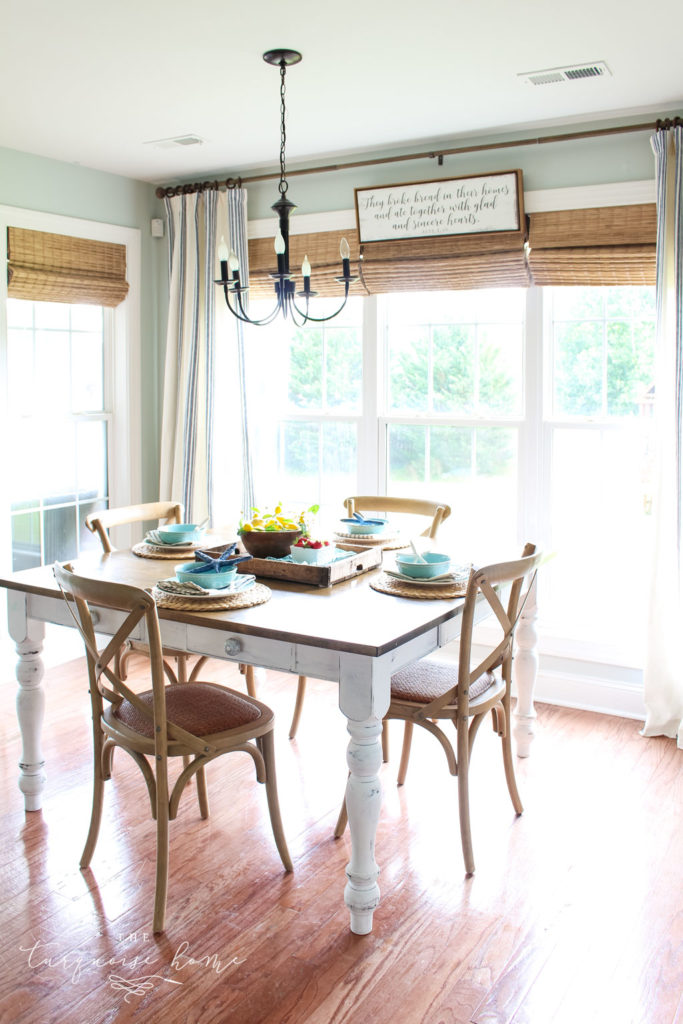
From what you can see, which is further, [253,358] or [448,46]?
[253,358]

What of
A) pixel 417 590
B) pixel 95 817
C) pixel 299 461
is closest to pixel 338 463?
pixel 299 461

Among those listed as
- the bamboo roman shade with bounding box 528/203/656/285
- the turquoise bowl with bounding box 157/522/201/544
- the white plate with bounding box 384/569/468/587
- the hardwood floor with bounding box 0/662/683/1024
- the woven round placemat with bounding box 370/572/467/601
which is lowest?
the hardwood floor with bounding box 0/662/683/1024

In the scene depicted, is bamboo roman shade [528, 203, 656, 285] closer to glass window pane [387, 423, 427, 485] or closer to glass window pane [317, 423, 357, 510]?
glass window pane [387, 423, 427, 485]

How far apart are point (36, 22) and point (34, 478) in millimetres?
2355

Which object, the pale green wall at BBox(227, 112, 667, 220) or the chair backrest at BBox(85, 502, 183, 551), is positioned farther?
the pale green wall at BBox(227, 112, 667, 220)

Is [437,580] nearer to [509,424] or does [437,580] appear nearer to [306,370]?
[509,424]

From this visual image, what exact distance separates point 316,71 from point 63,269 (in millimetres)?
1887

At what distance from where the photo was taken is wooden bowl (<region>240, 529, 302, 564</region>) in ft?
9.70

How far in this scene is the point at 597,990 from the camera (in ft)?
7.14

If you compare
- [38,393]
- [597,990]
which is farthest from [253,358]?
[597,990]

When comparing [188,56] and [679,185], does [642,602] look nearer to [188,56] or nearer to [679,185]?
[679,185]

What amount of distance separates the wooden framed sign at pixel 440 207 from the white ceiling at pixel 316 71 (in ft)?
0.71

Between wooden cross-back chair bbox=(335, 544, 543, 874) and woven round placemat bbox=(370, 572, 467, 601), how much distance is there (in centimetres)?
7

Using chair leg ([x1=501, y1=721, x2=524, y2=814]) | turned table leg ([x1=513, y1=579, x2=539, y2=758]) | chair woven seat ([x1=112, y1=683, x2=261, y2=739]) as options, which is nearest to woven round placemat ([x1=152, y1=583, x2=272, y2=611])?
chair woven seat ([x1=112, y1=683, x2=261, y2=739])
